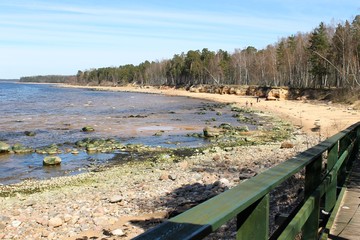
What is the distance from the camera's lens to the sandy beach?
31.4 ft

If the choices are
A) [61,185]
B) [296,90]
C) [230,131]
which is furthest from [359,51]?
[61,185]

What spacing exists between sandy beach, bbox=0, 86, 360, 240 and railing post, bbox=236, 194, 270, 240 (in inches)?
237

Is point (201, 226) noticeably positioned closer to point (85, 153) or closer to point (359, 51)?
point (85, 153)

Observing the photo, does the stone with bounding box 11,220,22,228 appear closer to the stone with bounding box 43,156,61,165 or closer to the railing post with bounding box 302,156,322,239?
the railing post with bounding box 302,156,322,239

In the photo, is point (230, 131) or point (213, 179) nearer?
point (213, 179)

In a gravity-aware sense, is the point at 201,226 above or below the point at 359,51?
below

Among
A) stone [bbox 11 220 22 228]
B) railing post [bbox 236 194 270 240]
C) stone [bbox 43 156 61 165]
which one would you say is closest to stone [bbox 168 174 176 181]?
stone [bbox 11 220 22 228]

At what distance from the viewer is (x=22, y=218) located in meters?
10.5

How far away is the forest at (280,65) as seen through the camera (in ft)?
190

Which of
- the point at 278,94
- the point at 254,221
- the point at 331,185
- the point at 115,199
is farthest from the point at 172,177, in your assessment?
the point at 278,94

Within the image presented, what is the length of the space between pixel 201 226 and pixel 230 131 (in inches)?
1165

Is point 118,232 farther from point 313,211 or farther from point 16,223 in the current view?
point 313,211

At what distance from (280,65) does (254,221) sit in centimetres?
8798

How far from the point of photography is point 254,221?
1856mm
